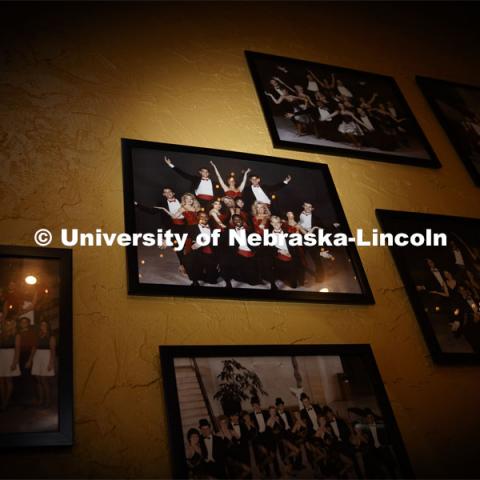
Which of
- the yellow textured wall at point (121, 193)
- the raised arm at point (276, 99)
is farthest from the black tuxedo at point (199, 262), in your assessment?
the raised arm at point (276, 99)

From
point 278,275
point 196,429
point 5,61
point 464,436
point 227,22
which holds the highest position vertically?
point 227,22

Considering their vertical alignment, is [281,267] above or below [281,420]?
above

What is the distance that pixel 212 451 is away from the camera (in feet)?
6.26

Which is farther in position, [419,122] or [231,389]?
[419,122]

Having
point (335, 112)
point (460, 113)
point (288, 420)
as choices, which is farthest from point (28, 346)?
point (460, 113)

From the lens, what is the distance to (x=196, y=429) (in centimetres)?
195

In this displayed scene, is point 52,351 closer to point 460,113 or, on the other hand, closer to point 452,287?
point 452,287

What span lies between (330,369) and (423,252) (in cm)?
102

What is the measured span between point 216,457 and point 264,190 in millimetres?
1447

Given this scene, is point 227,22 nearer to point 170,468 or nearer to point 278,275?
point 278,275

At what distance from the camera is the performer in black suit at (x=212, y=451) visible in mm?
1868

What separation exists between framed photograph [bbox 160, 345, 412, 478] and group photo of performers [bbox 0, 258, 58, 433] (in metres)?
0.44

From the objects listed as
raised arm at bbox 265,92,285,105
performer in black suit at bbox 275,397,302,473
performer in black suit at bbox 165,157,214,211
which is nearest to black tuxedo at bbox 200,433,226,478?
performer in black suit at bbox 275,397,302,473

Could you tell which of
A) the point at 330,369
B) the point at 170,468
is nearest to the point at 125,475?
the point at 170,468
